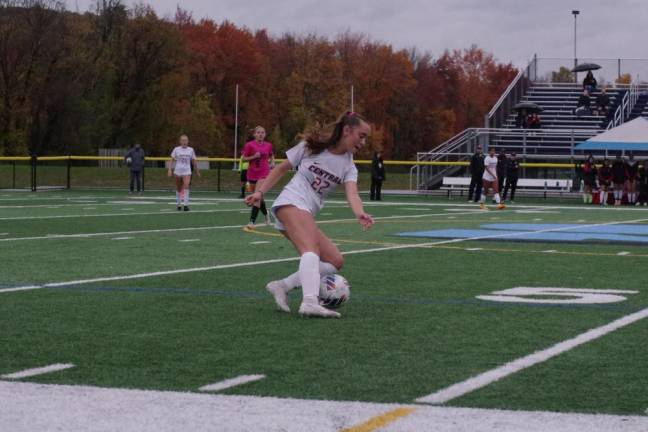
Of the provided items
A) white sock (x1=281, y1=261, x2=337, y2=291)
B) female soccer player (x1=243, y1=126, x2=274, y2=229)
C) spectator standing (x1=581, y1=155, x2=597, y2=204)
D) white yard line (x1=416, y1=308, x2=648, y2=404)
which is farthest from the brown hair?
spectator standing (x1=581, y1=155, x2=597, y2=204)

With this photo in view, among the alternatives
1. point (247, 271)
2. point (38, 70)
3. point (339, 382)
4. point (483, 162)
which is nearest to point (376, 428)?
point (339, 382)

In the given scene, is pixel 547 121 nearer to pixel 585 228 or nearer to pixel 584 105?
pixel 584 105

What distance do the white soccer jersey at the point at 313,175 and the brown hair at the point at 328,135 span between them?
7cm

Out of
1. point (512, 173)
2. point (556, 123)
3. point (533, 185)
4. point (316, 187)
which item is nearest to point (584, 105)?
point (556, 123)

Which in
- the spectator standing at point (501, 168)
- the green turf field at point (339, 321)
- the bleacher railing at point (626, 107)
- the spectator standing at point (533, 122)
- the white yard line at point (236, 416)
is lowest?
the green turf field at point (339, 321)

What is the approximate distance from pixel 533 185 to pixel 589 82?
43.2 ft

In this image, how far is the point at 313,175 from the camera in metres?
9.17

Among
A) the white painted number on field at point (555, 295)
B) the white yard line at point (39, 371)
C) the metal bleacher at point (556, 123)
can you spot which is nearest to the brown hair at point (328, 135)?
the white painted number on field at point (555, 295)

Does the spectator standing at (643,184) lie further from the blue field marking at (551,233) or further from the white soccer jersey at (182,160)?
the white soccer jersey at (182,160)

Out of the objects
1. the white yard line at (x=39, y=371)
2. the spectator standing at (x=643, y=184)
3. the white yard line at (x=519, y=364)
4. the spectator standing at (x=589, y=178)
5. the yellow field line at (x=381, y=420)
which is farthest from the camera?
the spectator standing at (x=589, y=178)

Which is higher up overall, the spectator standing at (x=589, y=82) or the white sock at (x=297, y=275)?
the spectator standing at (x=589, y=82)

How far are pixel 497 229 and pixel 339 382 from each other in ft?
49.2

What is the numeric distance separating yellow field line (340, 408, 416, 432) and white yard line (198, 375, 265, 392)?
966 mm

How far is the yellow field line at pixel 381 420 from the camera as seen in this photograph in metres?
5.10
